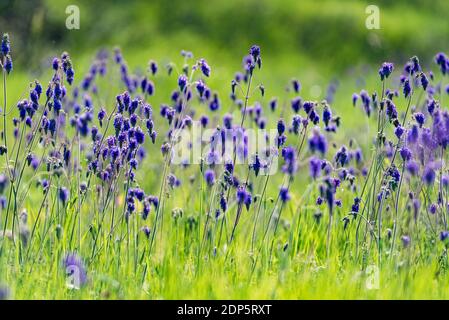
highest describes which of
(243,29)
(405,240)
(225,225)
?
(243,29)

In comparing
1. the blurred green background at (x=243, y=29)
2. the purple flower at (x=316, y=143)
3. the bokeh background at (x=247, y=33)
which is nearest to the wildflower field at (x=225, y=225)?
the purple flower at (x=316, y=143)

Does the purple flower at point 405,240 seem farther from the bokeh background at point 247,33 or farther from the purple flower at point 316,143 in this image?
the bokeh background at point 247,33

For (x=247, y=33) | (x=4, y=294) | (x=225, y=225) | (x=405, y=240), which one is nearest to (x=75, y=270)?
(x=4, y=294)

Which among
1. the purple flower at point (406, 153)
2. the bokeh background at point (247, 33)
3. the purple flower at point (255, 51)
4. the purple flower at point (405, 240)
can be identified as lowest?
the purple flower at point (405, 240)

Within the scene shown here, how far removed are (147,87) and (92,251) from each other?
1.55 metres

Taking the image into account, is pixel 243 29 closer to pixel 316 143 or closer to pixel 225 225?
pixel 225 225

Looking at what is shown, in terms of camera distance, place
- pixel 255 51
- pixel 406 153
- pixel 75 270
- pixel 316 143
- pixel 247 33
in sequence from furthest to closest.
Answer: pixel 247 33 → pixel 255 51 → pixel 406 153 → pixel 75 270 → pixel 316 143

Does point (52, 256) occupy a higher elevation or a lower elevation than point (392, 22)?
lower

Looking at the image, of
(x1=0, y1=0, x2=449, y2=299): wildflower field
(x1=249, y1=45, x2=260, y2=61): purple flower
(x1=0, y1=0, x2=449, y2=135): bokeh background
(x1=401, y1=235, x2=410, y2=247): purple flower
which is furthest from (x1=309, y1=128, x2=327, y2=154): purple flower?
(x1=0, y1=0, x2=449, y2=135): bokeh background

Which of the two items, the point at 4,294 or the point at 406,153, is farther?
the point at 406,153

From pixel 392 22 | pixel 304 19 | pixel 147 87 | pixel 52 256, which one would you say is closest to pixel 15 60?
pixel 304 19

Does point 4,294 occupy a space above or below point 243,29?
below

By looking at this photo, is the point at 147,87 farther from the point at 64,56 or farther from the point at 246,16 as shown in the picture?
the point at 246,16

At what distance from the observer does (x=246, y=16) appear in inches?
675
